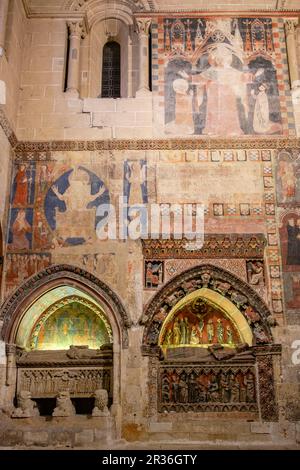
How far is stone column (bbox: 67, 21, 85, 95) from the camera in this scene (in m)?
11.7

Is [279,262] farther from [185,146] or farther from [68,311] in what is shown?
[68,311]

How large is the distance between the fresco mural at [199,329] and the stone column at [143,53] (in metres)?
4.84

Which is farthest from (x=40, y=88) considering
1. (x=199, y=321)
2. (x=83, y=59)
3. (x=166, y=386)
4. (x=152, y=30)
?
(x=166, y=386)

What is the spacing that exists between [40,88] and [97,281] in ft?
15.0

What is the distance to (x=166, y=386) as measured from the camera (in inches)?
398

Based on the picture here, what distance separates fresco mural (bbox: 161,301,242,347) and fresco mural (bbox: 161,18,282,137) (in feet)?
12.3

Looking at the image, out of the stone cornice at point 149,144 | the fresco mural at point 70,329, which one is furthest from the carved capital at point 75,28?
the fresco mural at point 70,329

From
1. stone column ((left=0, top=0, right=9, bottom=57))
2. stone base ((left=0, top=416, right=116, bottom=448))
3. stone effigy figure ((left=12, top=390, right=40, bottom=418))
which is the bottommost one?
stone base ((left=0, top=416, right=116, bottom=448))

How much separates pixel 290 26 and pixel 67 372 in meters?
8.99

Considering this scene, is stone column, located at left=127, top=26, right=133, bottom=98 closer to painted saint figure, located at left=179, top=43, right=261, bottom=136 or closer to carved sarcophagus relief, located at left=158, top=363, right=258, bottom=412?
painted saint figure, located at left=179, top=43, right=261, bottom=136

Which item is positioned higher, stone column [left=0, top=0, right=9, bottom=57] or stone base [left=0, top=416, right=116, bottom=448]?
stone column [left=0, top=0, right=9, bottom=57]

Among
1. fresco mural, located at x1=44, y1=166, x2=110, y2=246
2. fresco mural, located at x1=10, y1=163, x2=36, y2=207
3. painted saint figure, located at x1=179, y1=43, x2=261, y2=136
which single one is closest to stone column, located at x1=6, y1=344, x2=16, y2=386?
fresco mural, located at x1=44, y1=166, x2=110, y2=246

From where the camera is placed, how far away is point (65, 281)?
33.9 feet

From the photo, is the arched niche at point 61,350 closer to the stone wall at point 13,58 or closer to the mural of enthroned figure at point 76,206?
the mural of enthroned figure at point 76,206
